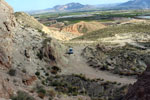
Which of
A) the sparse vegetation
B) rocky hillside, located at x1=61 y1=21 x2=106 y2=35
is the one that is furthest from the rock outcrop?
rocky hillside, located at x1=61 y1=21 x2=106 y2=35

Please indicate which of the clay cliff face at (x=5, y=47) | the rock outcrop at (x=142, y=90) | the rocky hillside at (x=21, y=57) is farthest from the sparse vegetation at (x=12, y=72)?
the rock outcrop at (x=142, y=90)

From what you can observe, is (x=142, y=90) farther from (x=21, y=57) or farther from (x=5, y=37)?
(x=5, y=37)

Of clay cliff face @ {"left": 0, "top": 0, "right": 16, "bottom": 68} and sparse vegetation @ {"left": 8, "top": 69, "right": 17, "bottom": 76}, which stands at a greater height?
clay cliff face @ {"left": 0, "top": 0, "right": 16, "bottom": 68}

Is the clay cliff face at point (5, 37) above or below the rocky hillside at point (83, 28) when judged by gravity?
above

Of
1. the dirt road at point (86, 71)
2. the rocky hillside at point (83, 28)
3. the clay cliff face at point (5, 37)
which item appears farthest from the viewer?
the rocky hillside at point (83, 28)

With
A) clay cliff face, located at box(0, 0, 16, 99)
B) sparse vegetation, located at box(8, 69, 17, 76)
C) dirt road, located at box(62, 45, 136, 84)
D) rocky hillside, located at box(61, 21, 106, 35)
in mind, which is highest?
clay cliff face, located at box(0, 0, 16, 99)

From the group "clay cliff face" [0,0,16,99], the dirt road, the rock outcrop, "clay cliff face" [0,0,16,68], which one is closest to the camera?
the rock outcrop

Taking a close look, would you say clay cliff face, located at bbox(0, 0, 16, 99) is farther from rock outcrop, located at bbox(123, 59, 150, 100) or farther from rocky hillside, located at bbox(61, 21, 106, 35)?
rocky hillside, located at bbox(61, 21, 106, 35)

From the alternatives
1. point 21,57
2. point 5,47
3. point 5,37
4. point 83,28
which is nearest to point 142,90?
point 5,47

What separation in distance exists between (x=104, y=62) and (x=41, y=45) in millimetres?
8254

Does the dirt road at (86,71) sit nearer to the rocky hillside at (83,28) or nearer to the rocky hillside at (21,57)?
the rocky hillside at (21,57)

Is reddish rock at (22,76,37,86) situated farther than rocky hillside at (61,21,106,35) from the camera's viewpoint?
No

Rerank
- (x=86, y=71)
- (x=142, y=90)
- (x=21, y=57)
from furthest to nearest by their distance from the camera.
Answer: (x=86, y=71)
(x=21, y=57)
(x=142, y=90)

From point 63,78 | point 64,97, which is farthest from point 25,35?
point 64,97
